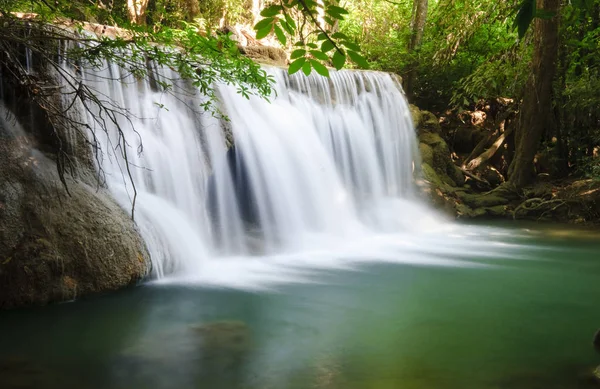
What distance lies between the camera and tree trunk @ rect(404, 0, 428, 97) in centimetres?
1498

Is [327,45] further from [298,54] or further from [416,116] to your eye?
[416,116]

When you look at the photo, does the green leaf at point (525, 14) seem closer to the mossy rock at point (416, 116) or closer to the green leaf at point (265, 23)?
the green leaf at point (265, 23)

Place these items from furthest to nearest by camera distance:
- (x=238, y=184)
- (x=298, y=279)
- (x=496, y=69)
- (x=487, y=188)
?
(x=487, y=188) → (x=496, y=69) → (x=238, y=184) → (x=298, y=279)

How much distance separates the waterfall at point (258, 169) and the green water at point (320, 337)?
1218 millimetres

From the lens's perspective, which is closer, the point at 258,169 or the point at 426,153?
the point at 258,169

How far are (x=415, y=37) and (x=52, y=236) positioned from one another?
12427 mm

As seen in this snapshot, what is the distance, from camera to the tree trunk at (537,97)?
1099 cm

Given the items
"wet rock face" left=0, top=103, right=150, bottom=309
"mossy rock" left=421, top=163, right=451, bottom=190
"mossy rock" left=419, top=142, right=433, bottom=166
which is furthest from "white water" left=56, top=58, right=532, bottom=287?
"mossy rock" left=419, top=142, right=433, bottom=166

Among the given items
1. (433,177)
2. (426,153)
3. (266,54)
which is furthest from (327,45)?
(426,153)

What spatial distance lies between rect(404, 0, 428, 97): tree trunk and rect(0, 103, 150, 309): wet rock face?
1114 centimetres

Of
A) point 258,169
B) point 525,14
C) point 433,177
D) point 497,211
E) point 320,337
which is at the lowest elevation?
point 497,211

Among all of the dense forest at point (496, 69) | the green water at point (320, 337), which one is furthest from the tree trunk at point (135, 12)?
the green water at point (320, 337)

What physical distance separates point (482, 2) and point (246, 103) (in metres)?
6.56

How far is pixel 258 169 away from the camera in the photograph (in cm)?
852
